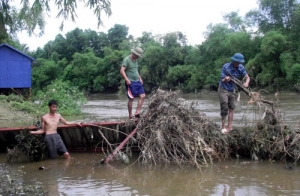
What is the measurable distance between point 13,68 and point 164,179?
73.3 ft

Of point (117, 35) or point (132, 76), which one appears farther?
point (117, 35)

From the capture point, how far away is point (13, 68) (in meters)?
25.6

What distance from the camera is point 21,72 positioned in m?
26.0

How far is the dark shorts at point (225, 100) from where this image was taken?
→ 24.1ft

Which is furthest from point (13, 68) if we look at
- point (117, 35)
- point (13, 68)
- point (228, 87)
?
point (117, 35)

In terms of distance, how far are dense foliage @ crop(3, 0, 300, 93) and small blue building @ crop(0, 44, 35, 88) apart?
30.3ft

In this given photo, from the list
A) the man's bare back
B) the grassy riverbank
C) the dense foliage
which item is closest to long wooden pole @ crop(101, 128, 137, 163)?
the man's bare back

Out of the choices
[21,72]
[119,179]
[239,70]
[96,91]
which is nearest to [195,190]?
[119,179]

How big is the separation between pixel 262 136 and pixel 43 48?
8775 centimetres

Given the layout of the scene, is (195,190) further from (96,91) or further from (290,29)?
(96,91)

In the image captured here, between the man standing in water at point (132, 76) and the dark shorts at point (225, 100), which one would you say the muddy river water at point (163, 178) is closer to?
the dark shorts at point (225, 100)

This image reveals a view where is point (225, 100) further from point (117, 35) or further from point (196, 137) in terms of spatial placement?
point (117, 35)

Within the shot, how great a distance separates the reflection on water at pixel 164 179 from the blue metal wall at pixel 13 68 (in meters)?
19.7

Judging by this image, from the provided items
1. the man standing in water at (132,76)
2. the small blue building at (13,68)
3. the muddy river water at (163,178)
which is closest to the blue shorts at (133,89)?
the man standing in water at (132,76)
